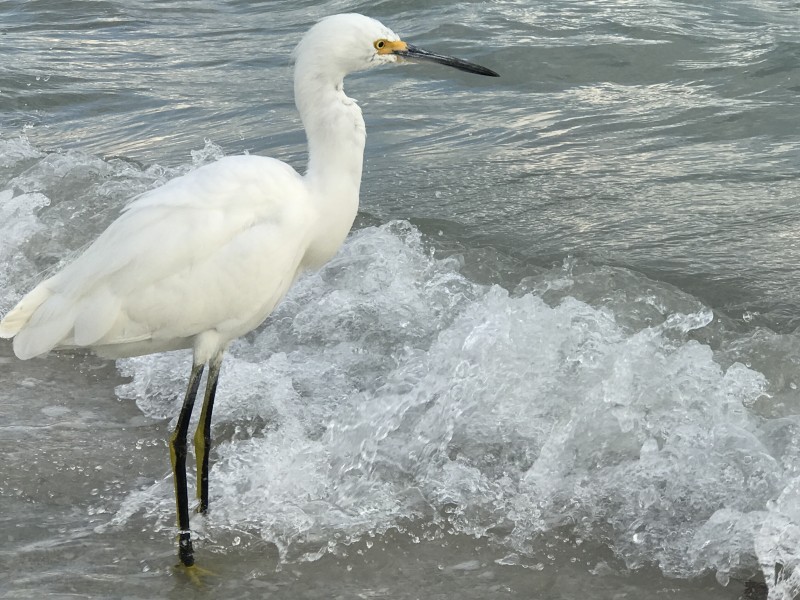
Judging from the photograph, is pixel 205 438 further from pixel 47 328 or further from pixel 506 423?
pixel 506 423

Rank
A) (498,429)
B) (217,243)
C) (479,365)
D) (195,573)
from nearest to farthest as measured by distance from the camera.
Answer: (195,573) → (217,243) → (498,429) → (479,365)

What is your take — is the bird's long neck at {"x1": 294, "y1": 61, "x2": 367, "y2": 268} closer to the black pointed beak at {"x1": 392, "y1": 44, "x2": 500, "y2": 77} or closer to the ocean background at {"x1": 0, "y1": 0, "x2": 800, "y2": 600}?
the black pointed beak at {"x1": 392, "y1": 44, "x2": 500, "y2": 77}

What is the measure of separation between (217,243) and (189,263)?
0.12 metres

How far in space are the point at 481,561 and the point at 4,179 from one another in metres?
5.05

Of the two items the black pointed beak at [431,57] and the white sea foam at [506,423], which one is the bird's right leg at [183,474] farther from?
the black pointed beak at [431,57]

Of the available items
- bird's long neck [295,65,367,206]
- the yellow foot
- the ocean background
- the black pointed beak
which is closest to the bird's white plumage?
bird's long neck [295,65,367,206]

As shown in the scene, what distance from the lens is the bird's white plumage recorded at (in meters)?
3.52

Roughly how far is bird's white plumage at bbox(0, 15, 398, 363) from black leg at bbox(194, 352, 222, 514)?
10cm

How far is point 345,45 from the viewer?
3.57 metres

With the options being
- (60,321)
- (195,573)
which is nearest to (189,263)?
(60,321)

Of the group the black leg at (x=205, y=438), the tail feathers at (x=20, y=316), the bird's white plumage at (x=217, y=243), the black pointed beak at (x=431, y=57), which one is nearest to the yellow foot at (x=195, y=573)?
the black leg at (x=205, y=438)

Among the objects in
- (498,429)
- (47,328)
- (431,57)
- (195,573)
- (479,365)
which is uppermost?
(431,57)

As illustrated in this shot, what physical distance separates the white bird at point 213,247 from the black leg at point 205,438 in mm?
13

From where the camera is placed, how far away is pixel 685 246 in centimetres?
553
